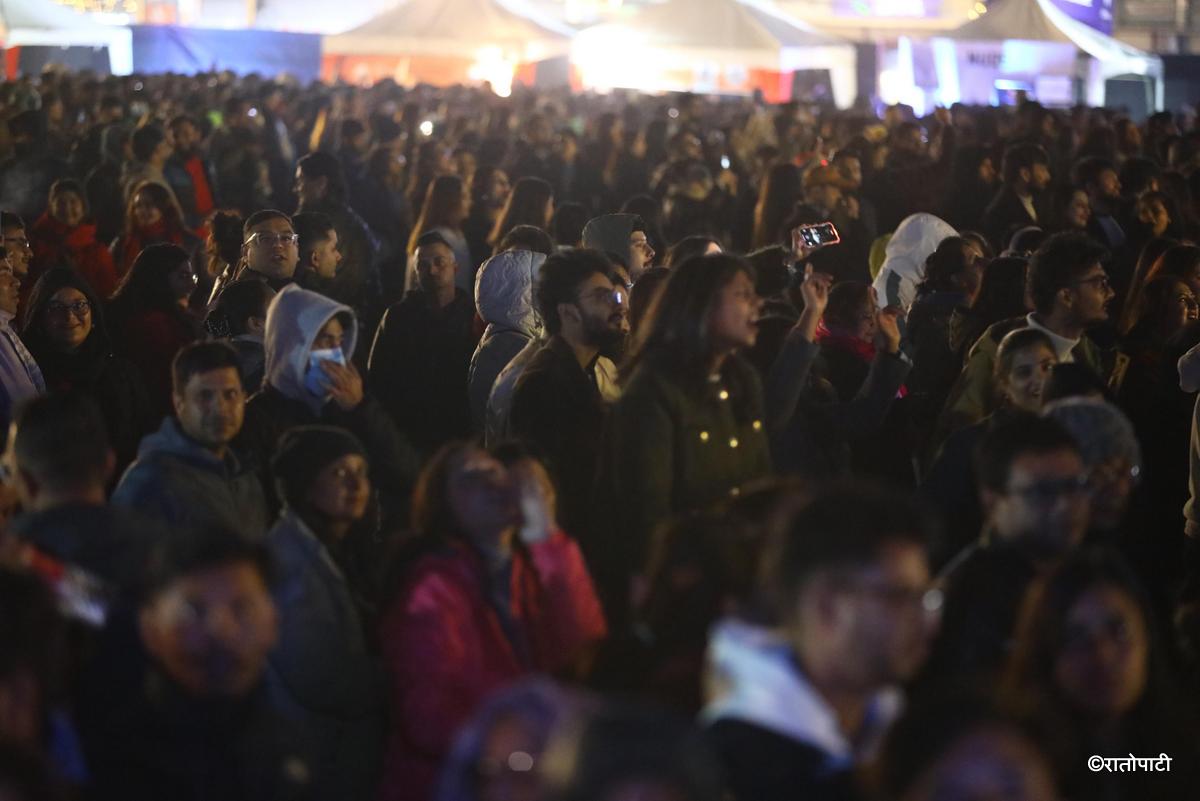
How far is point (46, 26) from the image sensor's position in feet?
92.6

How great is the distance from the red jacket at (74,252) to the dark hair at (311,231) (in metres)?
1.78

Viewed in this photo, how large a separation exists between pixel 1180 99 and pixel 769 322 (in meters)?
21.6

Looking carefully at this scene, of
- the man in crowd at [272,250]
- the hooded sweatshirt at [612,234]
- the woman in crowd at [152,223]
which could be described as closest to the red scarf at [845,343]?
the hooded sweatshirt at [612,234]

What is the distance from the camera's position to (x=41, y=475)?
12.6 feet

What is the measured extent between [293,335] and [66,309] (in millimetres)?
1342

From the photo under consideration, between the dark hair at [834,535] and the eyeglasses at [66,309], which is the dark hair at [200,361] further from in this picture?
the dark hair at [834,535]

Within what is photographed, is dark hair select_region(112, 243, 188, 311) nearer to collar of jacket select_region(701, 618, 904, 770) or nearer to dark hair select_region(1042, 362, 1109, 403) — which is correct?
dark hair select_region(1042, 362, 1109, 403)

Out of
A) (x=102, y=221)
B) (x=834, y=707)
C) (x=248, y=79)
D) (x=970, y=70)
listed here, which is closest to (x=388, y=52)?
(x=248, y=79)

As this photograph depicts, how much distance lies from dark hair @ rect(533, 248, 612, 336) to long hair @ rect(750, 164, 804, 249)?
5574 millimetres

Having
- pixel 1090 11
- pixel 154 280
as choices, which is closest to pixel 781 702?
pixel 154 280

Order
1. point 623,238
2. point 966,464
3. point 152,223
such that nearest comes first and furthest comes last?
point 966,464, point 623,238, point 152,223

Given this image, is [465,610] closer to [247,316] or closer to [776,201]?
[247,316]

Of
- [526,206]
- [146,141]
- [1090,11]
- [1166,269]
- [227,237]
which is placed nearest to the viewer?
[1166,269]

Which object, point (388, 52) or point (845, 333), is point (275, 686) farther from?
point (388, 52)
